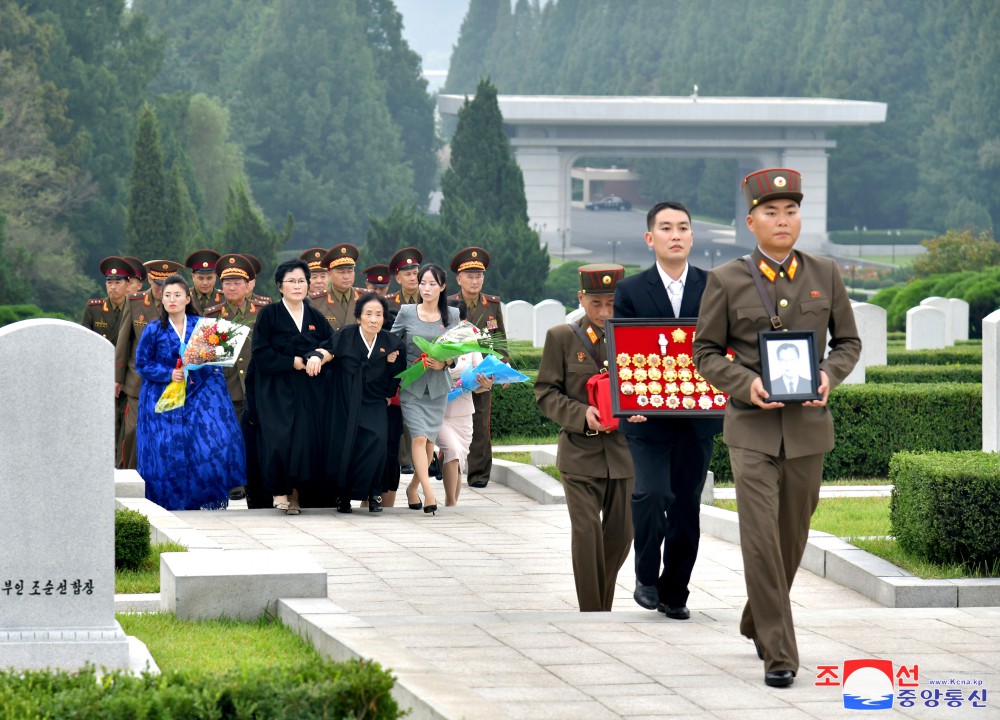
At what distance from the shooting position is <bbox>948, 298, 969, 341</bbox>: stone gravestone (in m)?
29.0

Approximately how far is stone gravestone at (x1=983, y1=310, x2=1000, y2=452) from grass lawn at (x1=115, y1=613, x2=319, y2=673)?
17.0 ft

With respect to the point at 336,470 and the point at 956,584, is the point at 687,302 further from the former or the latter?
the point at 336,470

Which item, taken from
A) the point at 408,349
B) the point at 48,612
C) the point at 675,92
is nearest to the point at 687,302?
the point at 48,612

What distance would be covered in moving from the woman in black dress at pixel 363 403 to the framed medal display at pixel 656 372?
456cm

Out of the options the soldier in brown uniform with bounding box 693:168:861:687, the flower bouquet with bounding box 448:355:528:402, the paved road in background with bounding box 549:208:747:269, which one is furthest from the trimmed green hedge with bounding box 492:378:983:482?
the paved road in background with bounding box 549:208:747:269

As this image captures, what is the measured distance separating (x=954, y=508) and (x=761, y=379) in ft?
8.61

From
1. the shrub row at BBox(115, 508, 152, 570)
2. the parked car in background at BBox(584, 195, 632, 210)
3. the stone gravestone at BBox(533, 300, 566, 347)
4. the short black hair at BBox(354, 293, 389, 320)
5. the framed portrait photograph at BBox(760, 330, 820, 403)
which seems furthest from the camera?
the parked car in background at BBox(584, 195, 632, 210)

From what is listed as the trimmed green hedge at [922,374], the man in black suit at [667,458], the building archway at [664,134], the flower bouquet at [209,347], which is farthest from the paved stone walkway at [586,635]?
the building archway at [664,134]

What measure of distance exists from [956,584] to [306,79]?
70.5 metres

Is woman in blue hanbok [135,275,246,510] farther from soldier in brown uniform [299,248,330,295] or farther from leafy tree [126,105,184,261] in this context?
leafy tree [126,105,184,261]

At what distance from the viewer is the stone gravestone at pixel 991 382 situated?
10586mm

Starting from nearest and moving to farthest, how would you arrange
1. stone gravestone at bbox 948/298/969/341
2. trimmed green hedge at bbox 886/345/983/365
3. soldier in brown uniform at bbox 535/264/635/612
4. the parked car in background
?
1. soldier in brown uniform at bbox 535/264/635/612
2. trimmed green hedge at bbox 886/345/983/365
3. stone gravestone at bbox 948/298/969/341
4. the parked car in background

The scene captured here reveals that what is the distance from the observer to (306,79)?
76562 mm

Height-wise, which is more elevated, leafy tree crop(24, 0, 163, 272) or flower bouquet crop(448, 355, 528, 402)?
leafy tree crop(24, 0, 163, 272)
